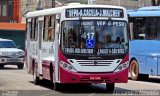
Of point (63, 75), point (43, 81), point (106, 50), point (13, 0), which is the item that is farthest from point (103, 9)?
point (13, 0)

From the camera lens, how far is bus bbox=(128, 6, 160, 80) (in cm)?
2333

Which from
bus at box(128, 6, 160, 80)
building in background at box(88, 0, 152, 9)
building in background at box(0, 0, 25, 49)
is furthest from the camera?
building in background at box(88, 0, 152, 9)

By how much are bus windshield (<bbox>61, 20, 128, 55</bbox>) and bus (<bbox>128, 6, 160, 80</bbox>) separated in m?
5.82

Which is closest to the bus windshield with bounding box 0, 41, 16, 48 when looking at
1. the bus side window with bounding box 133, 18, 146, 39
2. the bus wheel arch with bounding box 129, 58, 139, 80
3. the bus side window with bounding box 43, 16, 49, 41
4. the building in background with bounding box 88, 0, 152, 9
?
the bus wheel arch with bounding box 129, 58, 139, 80

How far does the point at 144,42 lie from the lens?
24156 millimetres

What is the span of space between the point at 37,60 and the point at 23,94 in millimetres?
4458

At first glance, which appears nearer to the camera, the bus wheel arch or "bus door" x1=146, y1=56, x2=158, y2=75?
"bus door" x1=146, y1=56, x2=158, y2=75

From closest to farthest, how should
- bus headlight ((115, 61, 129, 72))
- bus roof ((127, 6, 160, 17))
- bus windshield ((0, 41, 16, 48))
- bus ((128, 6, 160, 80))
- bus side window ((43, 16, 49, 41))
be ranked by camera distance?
bus headlight ((115, 61, 129, 72))
bus side window ((43, 16, 49, 41))
bus ((128, 6, 160, 80))
bus roof ((127, 6, 160, 17))
bus windshield ((0, 41, 16, 48))

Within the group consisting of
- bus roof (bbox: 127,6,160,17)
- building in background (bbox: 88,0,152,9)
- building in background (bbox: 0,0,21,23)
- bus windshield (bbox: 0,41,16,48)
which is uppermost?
building in background (bbox: 88,0,152,9)

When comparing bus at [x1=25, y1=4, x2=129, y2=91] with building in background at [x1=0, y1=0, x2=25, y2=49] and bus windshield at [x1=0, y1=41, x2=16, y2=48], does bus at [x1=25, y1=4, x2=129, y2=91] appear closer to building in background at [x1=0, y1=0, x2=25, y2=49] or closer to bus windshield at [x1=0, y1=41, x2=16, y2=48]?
bus windshield at [x1=0, y1=41, x2=16, y2=48]

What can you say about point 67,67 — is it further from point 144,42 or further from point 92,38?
point 144,42

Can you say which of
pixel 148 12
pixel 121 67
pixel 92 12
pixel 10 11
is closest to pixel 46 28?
pixel 92 12

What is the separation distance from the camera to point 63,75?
17.2 meters

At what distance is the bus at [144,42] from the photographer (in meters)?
23.3
